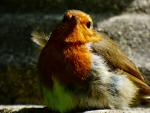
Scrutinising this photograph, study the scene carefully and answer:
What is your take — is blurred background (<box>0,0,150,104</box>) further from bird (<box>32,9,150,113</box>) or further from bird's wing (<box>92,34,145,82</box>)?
bird (<box>32,9,150,113</box>)

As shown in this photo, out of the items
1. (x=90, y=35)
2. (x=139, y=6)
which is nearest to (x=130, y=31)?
(x=139, y=6)

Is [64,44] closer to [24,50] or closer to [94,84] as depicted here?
[94,84]

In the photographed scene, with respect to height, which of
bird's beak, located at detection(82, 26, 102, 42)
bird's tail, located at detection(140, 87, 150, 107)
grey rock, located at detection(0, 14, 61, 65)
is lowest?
bird's tail, located at detection(140, 87, 150, 107)

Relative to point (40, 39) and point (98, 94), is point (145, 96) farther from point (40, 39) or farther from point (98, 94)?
point (40, 39)

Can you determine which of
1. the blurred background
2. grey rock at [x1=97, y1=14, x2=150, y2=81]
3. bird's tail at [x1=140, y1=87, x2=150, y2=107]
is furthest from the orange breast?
grey rock at [x1=97, y1=14, x2=150, y2=81]

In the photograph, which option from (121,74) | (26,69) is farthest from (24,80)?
(121,74)

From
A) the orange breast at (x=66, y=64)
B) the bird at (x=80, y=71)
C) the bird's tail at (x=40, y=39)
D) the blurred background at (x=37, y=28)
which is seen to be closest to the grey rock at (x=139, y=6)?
the blurred background at (x=37, y=28)
